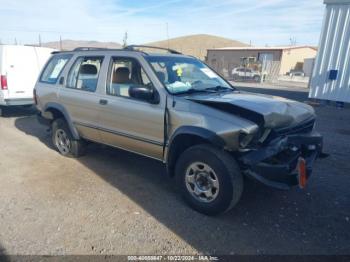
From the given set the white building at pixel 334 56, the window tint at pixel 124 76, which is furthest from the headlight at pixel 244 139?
the white building at pixel 334 56

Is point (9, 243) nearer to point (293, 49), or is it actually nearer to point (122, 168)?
point (122, 168)

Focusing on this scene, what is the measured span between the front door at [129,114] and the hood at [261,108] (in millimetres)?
611

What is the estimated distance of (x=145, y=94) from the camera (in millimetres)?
4004

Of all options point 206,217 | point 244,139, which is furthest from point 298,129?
point 206,217

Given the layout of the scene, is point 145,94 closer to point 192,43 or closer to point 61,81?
point 61,81

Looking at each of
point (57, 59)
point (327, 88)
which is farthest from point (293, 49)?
point (57, 59)

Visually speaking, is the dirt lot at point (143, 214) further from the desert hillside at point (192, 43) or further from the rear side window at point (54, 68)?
the desert hillside at point (192, 43)

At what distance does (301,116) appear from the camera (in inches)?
152

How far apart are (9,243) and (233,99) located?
9.50 ft

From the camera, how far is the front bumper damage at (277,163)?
3.28 meters

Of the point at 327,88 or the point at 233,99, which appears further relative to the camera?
the point at 327,88

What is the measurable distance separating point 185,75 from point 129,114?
0.98m

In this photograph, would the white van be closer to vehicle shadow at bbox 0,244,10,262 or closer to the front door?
the front door

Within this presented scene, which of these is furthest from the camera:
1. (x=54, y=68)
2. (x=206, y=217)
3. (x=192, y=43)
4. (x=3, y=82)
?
(x=192, y=43)
